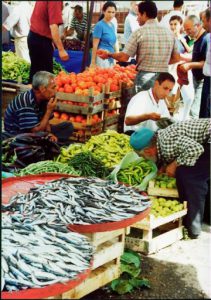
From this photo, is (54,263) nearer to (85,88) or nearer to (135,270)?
(135,270)

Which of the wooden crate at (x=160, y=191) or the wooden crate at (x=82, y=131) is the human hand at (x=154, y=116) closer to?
the wooden crate at (x=160, y=191)

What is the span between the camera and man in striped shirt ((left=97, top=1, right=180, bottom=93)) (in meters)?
6.91

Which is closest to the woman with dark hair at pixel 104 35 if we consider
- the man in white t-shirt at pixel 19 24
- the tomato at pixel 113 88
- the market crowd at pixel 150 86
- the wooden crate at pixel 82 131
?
the market crowd at pixel 150 86

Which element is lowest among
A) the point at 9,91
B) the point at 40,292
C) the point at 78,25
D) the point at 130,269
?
the point at 130,269

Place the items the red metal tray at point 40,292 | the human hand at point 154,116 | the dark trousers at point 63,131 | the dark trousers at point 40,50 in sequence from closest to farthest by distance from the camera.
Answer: the red metal tray at point 40,292, the human hand at point 154,116, the dark trousers at point 63,131, the dark trousers at point 40,50

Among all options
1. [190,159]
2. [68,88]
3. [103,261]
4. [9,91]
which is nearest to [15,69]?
[9,91]

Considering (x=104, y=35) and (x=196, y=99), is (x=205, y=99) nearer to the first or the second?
(x=196, y=99)

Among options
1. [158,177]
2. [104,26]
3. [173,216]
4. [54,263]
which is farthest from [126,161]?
[104,26]

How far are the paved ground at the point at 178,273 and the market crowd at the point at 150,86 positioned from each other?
26cm

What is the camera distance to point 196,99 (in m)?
8.53

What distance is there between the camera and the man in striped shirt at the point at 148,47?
691 cm

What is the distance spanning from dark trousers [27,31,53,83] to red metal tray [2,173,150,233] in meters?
3.49

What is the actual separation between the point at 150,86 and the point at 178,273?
336 centimetres

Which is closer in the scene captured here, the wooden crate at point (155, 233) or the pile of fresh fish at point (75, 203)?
the pile of fresh fish at point (75, 203)
